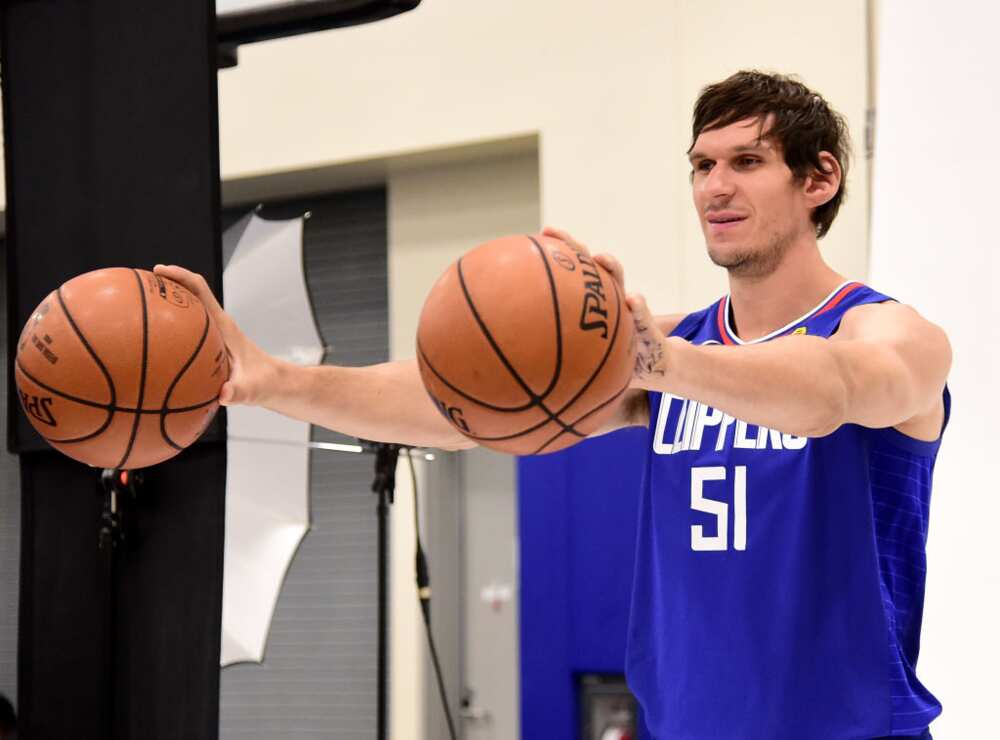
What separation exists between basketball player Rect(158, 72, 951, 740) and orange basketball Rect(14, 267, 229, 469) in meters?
0.10

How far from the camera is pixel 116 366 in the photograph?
5.17 ft

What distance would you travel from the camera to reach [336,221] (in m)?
6.68

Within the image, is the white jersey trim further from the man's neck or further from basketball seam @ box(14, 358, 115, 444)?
basketball seam @ box(14, 358, 115, 444)

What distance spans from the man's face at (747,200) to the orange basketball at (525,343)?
73 centimetres

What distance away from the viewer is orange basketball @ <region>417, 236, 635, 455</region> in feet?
4.20

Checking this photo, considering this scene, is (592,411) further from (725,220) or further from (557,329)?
(725,220)

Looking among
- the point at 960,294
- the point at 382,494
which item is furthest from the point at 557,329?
the point at 382,494

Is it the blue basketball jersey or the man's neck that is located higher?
the man's neck

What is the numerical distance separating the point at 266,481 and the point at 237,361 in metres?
2.49

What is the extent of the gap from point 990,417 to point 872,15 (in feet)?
10.4

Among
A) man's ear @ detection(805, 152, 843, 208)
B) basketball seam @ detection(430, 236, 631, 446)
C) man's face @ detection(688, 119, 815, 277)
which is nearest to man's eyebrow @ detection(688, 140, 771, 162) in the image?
man's face @ detection(688, 119, 815, 277)

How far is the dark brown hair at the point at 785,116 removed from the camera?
2090mm

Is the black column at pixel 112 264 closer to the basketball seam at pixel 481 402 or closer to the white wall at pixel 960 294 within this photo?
the basketball seam at pixel 481 402

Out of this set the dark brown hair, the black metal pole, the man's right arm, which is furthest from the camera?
the black metal pole
